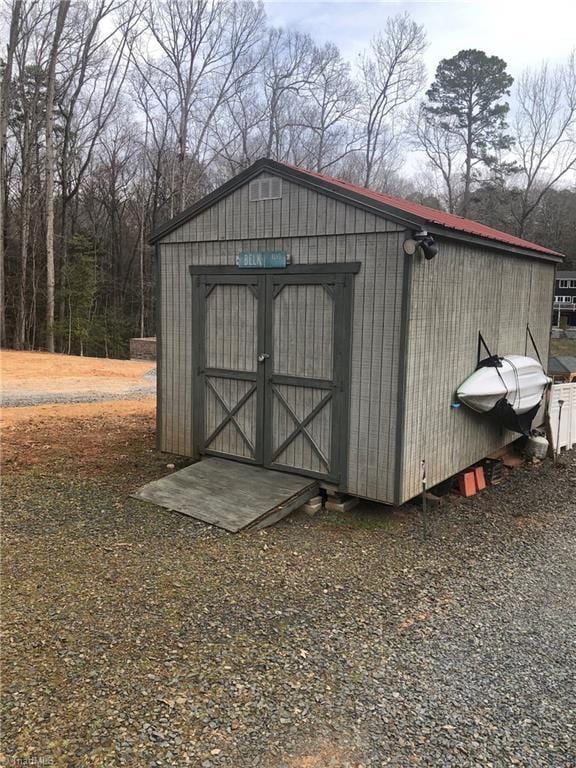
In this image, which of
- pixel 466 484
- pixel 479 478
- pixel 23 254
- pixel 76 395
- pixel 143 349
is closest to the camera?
pixel 466 484

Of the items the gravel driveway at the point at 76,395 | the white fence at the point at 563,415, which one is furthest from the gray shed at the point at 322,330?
the gravel driveway at the point at 76,395

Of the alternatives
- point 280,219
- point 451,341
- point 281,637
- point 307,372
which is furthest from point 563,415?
point 281,637

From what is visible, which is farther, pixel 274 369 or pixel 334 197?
pixel 274 369

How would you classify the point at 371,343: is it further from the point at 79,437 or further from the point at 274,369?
the point at 79,437

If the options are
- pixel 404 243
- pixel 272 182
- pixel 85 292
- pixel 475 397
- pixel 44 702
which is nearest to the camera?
pixel 44 702

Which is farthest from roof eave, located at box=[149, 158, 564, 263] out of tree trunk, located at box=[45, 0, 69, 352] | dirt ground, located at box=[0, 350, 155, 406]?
tree trunk, located at box=[45, 0, 69, 352]

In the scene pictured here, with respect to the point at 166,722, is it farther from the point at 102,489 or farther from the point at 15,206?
the point at 15,206

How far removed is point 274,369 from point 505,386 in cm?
261

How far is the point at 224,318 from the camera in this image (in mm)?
6242

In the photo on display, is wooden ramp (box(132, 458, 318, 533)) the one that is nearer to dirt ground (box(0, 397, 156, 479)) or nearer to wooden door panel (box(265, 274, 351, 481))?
wooden door panel (box(265, 274, 351, 481))

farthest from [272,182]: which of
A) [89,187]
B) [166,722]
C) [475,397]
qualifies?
[89,187]

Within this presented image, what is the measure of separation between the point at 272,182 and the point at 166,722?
15.4 feet

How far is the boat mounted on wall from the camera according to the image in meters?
6.25

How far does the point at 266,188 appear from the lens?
229 inches
